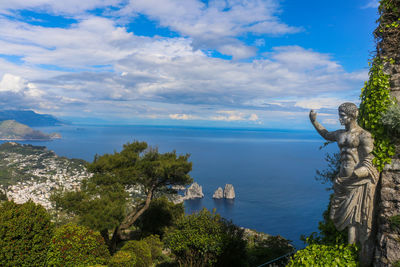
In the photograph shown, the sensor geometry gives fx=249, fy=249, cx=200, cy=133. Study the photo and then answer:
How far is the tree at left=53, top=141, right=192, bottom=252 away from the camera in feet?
39.0

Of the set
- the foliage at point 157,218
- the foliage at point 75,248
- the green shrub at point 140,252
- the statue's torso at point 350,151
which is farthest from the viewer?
the foliage at point 157,218

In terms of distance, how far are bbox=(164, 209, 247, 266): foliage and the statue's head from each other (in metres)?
5.44

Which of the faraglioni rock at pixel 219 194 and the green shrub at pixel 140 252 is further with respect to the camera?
the faraglioni rock at pixel 219 194

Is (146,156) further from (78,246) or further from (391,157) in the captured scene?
(391,157)

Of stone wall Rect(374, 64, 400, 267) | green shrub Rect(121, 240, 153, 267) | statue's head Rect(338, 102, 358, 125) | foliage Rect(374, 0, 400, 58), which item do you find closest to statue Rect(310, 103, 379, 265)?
statue's head Rect(338, 102, 358, 125)

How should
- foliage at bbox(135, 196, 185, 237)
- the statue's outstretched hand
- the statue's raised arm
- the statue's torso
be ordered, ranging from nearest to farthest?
the statue's torso < the statue's raised arm < the statue's outstretched hand < foliage at bbox(135, 196, 185, 237)

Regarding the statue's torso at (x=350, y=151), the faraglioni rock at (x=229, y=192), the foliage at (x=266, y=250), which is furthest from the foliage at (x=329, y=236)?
the faraglioni rock at (x=229, y=192)

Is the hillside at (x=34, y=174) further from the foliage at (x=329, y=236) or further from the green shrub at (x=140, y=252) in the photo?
the foliage at (x=329, y=236)

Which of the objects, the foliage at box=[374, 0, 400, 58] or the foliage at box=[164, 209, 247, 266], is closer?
the foliage at box=[374, 0, 400, 58]

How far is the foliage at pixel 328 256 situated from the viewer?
458 centimetres

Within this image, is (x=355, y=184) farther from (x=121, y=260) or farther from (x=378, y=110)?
(x=121, y=260)

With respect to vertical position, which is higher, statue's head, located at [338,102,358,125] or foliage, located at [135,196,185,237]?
statue's head, located at [338,102,358,125]

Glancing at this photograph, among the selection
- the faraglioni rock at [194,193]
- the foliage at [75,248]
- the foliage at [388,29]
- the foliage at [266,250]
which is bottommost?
the faraglioni rock at [194,193]

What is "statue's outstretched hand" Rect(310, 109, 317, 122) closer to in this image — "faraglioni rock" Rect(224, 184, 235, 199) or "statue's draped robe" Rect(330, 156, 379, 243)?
"statue's draped robe" Rect(330, 156, 379, 243)
